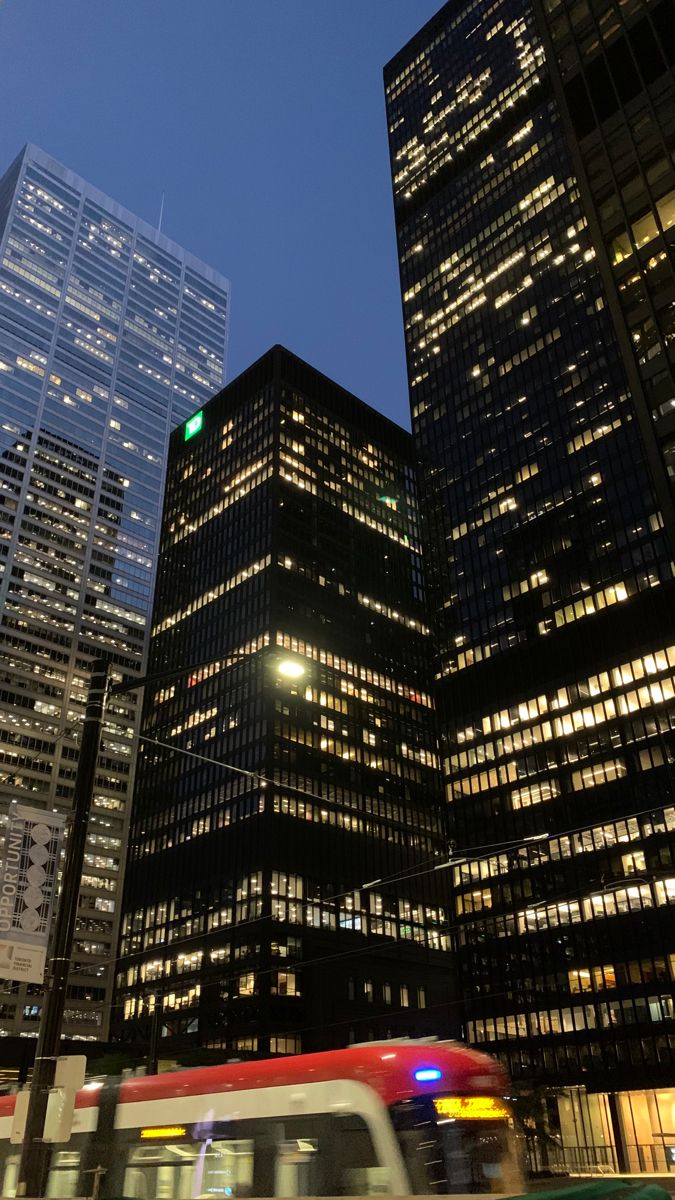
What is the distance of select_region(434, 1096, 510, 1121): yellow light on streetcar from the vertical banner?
6.69 m

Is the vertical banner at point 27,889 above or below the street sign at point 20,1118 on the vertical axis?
above

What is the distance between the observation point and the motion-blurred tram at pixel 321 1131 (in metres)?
13.0

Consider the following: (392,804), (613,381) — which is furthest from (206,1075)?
(613,381)

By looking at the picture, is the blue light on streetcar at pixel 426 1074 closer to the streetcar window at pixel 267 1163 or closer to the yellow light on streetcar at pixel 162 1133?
the streetcar window at pixel 267 1163

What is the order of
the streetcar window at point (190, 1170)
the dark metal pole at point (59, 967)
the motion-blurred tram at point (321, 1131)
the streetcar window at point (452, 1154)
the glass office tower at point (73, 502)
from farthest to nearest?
1. the glass office tower at point (73, 502)
2. the streetcar window at point (190, 1170)
3. the motion-blurred tram at point (321, 1131)
4. the streetcar window at point (452, 1154)
5. the dark metal pole at point (59, 967)

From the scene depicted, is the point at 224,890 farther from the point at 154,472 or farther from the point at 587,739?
the point at 154,472

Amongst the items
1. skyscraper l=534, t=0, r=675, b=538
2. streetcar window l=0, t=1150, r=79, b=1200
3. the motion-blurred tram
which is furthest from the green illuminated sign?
the motion-blurred tram

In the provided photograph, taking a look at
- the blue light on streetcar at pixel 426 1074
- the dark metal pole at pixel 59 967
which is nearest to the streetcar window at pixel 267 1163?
the blue light on streetcar at pixel 426 1074

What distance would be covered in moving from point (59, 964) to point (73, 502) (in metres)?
152

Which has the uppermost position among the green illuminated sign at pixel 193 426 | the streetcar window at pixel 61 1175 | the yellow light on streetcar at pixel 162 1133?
the green illuminated sign at pixel 193 426

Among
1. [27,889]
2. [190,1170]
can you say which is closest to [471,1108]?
[190,1170]

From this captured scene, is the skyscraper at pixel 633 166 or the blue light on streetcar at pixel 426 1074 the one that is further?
the skyscraper at pixel 633 166

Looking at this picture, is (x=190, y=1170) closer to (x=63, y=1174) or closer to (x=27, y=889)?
(x=63, y=1174)

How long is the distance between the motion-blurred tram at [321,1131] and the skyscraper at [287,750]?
186 feet
